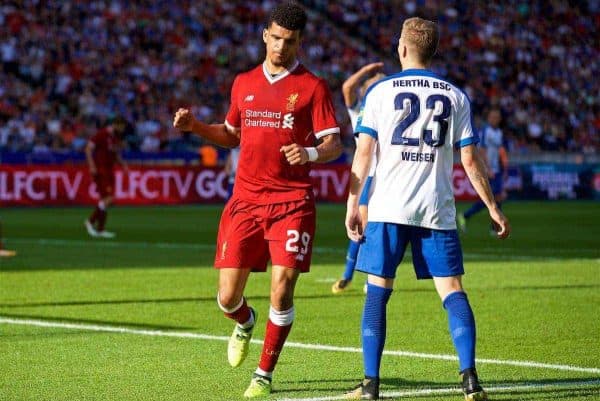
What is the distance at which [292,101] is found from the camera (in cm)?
852

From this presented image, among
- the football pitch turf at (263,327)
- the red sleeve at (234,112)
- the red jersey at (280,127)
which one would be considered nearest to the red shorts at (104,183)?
the football pitch turf at (263,327)

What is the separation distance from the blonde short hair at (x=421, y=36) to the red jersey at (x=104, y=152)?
1865cm

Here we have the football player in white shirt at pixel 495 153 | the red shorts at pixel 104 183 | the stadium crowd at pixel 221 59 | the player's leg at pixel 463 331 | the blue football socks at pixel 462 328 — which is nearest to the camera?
the player's leg at pixel 463 331

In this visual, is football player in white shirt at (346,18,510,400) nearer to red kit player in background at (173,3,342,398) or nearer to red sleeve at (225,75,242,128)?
red kit player in background at (173,3,342,398)

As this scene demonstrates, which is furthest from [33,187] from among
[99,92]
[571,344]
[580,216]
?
[571,344]

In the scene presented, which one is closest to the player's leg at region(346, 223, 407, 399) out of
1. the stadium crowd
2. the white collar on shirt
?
the white collar on shirt

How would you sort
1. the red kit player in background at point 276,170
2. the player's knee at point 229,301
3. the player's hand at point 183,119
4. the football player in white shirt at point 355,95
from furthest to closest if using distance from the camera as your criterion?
the football player in white shirt at point 355,95
the player's knee at point 229,301
the red kit player in background at point 276,170
the player's hand at point 183,119

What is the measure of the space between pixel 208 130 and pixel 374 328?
1.82 m

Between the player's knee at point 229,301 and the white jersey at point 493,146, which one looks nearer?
the player's knee at point 229,301

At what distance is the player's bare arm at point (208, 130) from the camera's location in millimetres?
8414

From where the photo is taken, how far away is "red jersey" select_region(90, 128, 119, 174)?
26.1 metres

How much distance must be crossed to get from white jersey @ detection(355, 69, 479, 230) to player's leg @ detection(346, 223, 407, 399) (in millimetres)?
104

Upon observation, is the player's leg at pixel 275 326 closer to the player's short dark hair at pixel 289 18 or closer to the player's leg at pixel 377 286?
the player's leg at pixel 377 286

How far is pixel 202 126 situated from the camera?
8.67 meters
